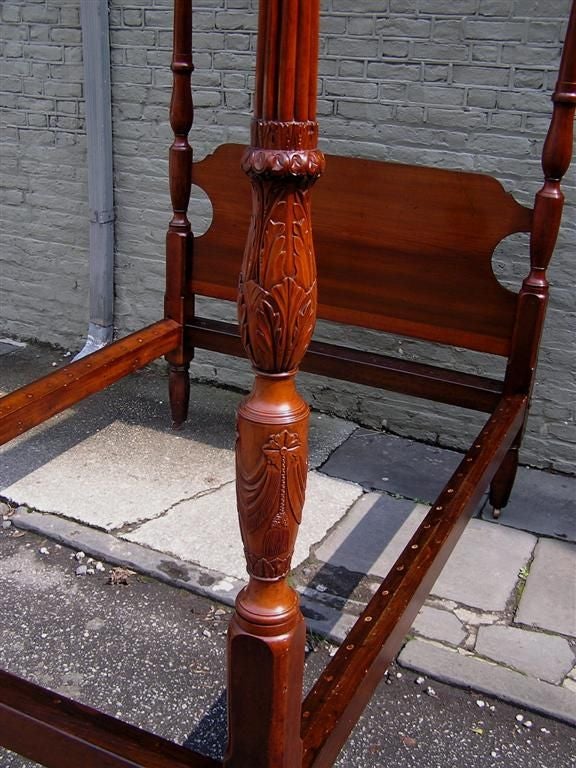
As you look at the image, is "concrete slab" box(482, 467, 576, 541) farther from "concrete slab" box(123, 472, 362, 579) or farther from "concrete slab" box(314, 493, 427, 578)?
"concrete slab" box(123, 472, 362, 579)

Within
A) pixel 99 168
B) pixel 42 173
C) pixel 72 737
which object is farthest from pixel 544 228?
pixel 42 173

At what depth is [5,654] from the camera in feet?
7.09

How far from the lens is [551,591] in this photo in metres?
2.44

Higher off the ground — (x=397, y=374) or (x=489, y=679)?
(x=397, y=374)

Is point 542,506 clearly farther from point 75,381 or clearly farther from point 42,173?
point 42,173

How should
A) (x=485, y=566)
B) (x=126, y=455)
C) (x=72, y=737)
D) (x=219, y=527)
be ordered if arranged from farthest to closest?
(x=126, y=455)
(x=219, y=527)
(x=485, y=566)
(x=72, y=737)

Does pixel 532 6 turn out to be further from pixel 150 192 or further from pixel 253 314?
pixel 253 314

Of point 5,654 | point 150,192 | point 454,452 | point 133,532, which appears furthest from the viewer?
point 150,192

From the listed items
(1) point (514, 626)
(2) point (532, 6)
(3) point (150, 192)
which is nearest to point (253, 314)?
(1) point (514, 626)

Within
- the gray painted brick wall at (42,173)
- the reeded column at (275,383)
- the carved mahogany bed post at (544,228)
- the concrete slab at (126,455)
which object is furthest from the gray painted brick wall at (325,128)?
the reeded column at (275,383)

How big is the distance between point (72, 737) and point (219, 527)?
1.29 m

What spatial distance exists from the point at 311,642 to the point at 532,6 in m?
2.11

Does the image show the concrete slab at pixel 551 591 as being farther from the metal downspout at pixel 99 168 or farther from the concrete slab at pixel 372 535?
the metal downspout at pixel 99 168

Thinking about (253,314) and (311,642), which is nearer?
(253,314)
